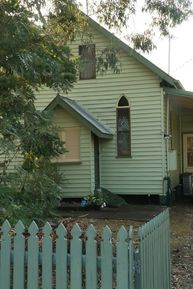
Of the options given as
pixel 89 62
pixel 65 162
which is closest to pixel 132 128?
pixel 65 162

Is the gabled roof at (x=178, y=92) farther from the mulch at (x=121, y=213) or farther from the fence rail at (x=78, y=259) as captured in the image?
the fence rail at (x=78, y=259)

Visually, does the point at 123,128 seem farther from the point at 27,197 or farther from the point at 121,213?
the point at 27,197

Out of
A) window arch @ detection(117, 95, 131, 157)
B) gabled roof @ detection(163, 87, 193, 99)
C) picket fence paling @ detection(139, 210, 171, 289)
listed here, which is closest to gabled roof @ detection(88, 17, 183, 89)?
gabled roof @ detection(163, 87, 193, 99)

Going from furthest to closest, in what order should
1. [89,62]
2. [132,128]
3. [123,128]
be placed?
[89,62] < [123,128] < [132,128]

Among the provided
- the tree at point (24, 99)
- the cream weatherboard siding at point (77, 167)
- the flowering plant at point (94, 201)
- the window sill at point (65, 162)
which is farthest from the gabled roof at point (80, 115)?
the tree at point (24, 99)

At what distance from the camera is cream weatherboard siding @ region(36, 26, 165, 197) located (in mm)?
16703

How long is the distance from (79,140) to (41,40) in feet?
31.3

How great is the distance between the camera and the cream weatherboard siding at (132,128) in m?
16.7

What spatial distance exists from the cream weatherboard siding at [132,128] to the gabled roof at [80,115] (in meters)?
0.47

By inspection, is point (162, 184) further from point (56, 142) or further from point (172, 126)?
point (56, 142)

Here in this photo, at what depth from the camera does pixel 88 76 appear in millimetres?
17812

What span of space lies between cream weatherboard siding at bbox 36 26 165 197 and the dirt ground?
52.6 inches

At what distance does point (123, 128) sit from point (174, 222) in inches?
219

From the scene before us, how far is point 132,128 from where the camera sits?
17.3 meters
